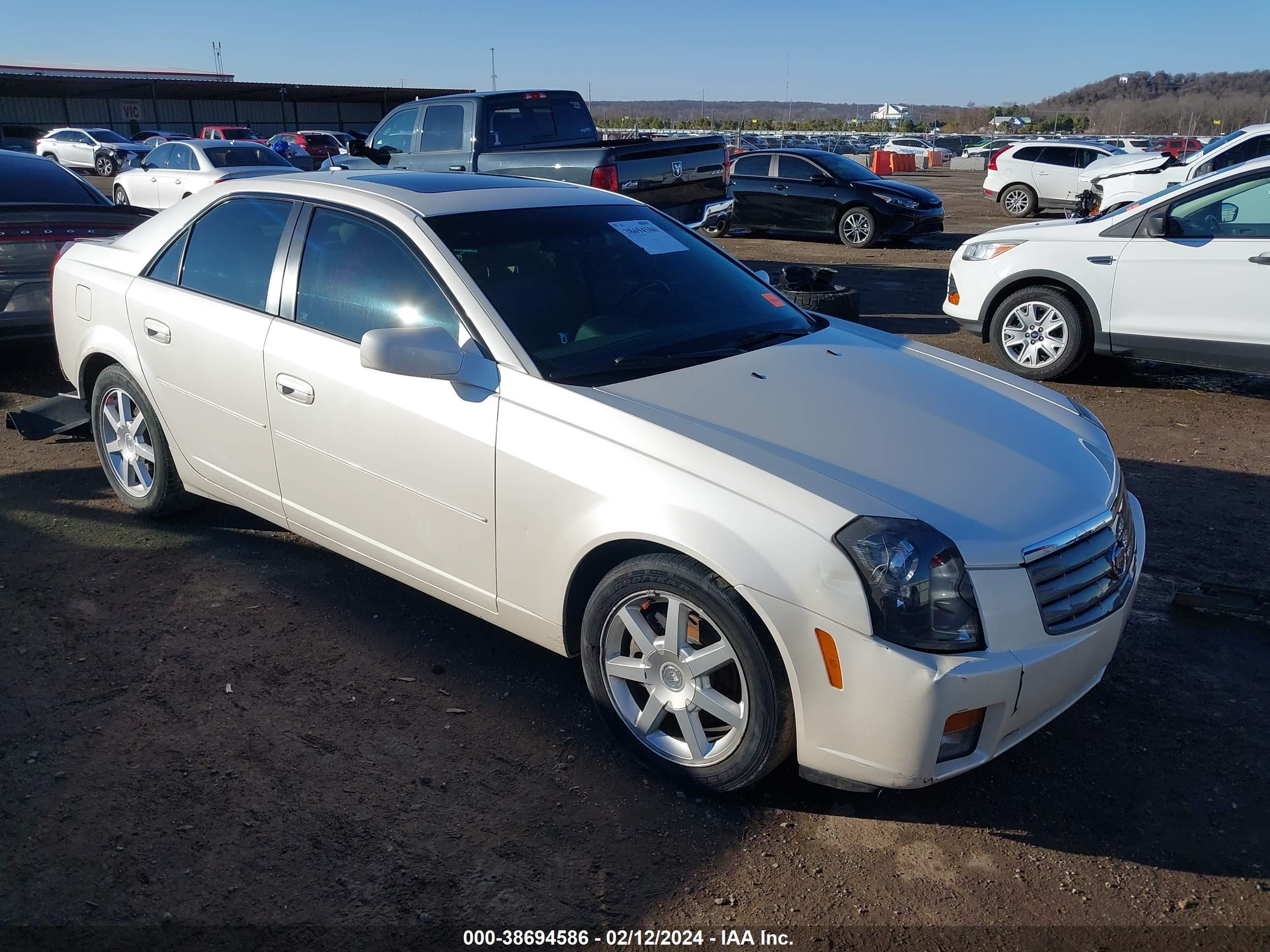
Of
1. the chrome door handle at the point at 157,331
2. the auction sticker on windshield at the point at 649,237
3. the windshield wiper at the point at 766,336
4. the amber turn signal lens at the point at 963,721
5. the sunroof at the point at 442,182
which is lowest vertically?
the amber turn signal lens at the point at 963,721

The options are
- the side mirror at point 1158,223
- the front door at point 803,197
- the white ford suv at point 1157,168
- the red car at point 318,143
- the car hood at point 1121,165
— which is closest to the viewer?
the side mirror at point 1158,223

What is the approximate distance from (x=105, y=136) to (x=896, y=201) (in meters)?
28.6

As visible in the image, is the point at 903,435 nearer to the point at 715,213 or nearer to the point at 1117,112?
the point at 715,213

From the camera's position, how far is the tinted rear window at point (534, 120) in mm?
11125

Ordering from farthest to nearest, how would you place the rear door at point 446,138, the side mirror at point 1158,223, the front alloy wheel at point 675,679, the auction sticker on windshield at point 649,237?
1. the rear door at point 446,138
2. the side mirror at point 1158,223
3. the auction sticker on windshield at point 649,237
4. the front alloy wheel at point 675,679

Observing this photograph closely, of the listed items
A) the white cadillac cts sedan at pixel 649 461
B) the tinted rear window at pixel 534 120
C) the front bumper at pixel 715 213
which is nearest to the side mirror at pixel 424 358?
the white cadillac cts sedan at pixel 649 461

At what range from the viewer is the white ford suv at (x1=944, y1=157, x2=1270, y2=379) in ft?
22.7

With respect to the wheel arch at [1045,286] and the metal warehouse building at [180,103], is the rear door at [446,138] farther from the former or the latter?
the metal warehouse building at [180,103]

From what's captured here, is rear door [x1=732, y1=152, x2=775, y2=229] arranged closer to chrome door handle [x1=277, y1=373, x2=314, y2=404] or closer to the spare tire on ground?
the spare tire on ground

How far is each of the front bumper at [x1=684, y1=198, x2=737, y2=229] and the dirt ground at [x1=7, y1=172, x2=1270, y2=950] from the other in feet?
20.9

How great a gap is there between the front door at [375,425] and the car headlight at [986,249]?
5.69 metres

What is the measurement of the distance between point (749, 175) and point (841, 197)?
67.6 inches

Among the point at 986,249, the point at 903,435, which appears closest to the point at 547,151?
the point at 986,249

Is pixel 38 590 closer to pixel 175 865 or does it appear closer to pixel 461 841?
pixel 175 865
